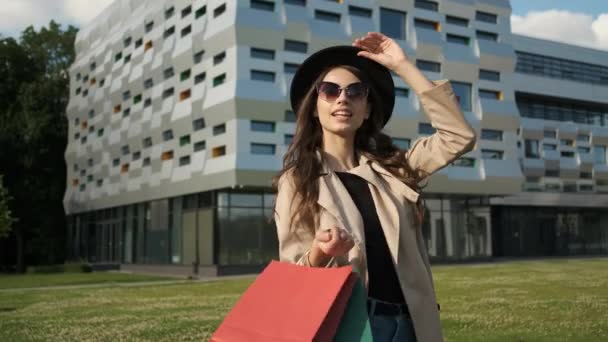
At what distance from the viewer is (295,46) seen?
99.5 ft

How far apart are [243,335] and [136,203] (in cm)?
3752

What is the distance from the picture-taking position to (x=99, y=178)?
42.7 meters

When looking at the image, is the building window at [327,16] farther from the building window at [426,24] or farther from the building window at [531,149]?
the building window at [531,149]

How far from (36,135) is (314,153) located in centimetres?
4672

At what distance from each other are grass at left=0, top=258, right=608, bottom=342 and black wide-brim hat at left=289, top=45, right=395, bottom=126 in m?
5.97

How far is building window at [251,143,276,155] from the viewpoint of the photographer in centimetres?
2848

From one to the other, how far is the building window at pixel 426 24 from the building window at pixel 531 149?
48.0ft

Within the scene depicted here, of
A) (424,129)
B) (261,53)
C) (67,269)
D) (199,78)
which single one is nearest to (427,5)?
(424,129)

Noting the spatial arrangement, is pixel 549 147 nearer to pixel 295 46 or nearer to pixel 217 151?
pixel 295 46

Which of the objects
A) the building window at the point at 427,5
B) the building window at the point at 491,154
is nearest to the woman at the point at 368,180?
the building window at the point at 427,5

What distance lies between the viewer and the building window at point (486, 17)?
35.8 metres

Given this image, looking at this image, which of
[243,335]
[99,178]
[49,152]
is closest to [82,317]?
[243,335]

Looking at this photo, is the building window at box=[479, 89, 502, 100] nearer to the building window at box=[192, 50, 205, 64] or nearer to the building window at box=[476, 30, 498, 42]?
the building window at box=[476, 30, 498, 42]

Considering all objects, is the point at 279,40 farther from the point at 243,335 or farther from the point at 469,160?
the point at 243,335
